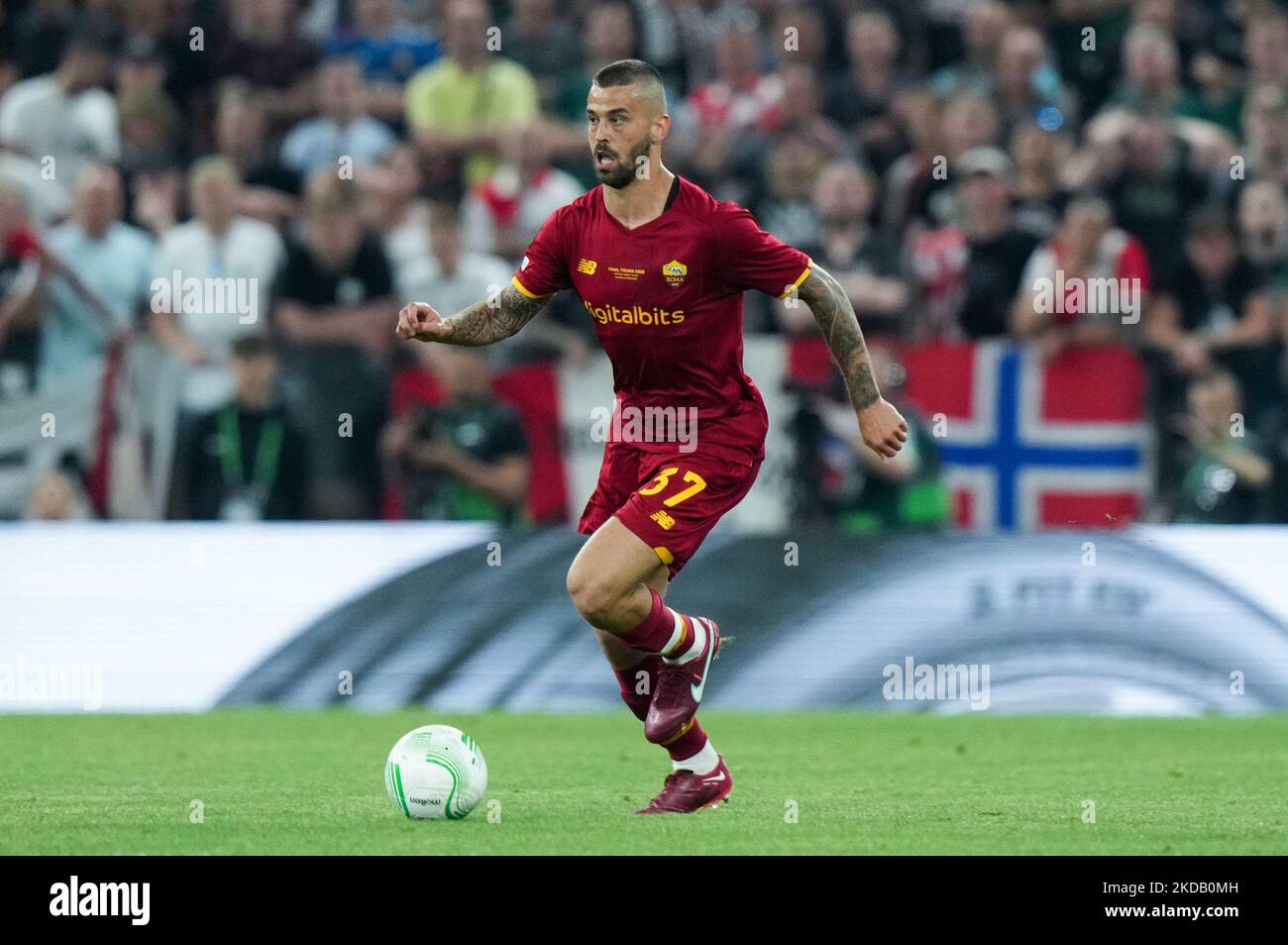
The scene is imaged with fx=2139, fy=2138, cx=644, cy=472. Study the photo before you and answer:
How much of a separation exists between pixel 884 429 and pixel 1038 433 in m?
5.51

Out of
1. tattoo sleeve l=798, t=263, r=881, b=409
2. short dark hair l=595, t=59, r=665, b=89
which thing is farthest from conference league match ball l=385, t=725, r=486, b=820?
short dark hair l=595, t=59, r=665, b=89

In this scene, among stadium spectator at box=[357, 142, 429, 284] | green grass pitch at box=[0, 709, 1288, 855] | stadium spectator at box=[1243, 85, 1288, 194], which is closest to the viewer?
green grass pitch at box=[0, 709, 1288, 855]

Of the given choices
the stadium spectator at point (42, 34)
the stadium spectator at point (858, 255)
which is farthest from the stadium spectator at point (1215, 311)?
the stadium spectator at point (42, 34)

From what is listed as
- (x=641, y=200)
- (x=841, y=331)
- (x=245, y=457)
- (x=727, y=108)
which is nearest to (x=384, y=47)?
(x=727, y=108)

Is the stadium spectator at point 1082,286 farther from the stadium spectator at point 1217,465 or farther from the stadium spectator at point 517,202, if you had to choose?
the stadium spectator at point 517,202

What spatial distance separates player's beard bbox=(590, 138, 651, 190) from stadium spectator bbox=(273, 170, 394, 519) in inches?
224

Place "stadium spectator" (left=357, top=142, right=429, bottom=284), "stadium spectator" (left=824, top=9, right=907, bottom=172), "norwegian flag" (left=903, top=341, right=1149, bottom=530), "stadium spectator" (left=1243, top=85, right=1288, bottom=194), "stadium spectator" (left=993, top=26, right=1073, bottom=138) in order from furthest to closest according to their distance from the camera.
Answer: "stadium spectator" (left=824, top=9, right=907, bottom=172) → "stadium spectator" (left=993, top=26, right=1073, bottom=138) → "stadium spectator" (left=1243, top=85, right=1288, bottom=194) → "stadium spectator" (left=357, top=142, right=429, bottom=284) → "norwegian flag" (left=903, top=341, right=1149, bottom=530)

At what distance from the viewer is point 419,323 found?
7.78 m

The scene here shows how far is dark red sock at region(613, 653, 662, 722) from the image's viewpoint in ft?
27.2

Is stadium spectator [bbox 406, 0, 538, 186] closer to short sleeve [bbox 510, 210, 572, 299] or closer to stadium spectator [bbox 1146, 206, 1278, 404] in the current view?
stadium spectator [bbox 1146, 206, 1278, 404]

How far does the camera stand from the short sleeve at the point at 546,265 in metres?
8.23

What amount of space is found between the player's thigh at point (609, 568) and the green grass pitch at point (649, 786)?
0.81m

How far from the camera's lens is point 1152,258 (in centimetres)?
1416

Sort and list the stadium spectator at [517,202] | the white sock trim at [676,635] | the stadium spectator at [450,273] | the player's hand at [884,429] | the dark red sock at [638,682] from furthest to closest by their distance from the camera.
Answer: the stadium spectator at [517,202] → the stadium spectator at [450,273] → the dark red sock at [638,682] → the white sock trim at [676,635] → the player's hand at [884,429]
